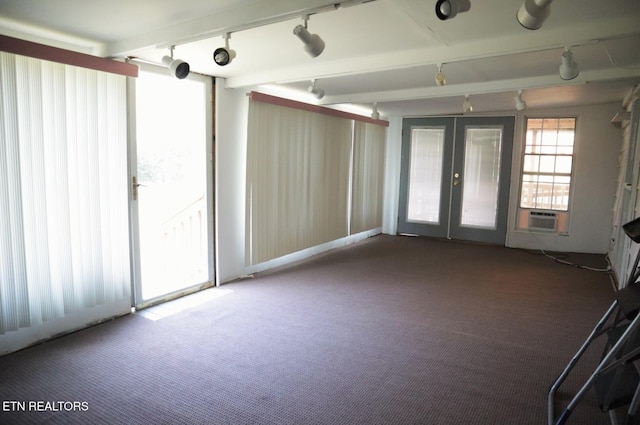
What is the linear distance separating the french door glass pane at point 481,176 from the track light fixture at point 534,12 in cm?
514

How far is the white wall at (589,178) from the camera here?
6055 millimetres

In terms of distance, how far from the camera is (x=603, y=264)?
5613mm

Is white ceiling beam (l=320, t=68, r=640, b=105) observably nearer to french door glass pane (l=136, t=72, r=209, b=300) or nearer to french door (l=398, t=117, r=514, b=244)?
french door glass pane (l=136, t=72, r=209, b=300)

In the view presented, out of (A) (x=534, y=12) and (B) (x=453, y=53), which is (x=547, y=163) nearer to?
(B) (x=453, y=53)

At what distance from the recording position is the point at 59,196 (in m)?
3.00

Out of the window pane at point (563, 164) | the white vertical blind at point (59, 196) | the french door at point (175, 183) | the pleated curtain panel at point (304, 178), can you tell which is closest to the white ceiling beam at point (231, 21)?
the white vertical blind at point (59, 196)

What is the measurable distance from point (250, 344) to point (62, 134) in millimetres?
2003

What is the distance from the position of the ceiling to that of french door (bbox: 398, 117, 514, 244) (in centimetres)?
277

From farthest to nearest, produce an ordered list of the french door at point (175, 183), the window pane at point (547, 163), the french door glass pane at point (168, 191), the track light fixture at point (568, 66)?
1. the window pane at point (547, 163)
2. the french door glass pane at point (168, 191)
3. the french door at point (175, 183)
4. the track light fixture at point (568, 66)

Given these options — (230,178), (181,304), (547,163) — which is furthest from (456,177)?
(181,304)

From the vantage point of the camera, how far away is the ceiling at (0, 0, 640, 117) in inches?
91.1

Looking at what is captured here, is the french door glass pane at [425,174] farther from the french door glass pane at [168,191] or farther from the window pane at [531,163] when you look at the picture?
the french door glass pane at [168,191]

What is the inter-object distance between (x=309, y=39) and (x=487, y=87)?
2.58 m

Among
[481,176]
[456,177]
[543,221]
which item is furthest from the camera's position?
[456,177]
